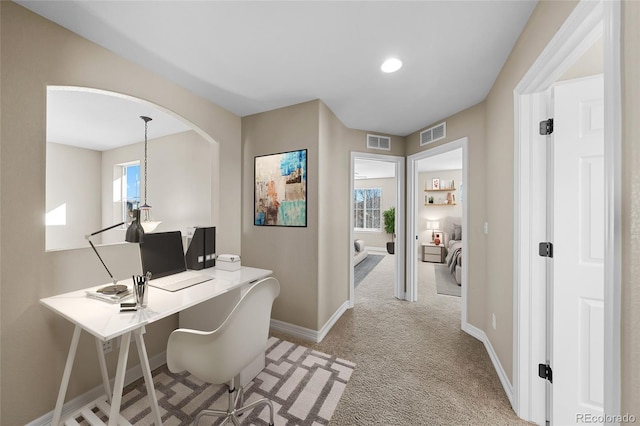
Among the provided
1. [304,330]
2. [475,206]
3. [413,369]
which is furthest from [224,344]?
[475,206]

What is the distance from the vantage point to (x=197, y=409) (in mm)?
1596

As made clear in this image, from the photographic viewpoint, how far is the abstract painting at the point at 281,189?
2559mm

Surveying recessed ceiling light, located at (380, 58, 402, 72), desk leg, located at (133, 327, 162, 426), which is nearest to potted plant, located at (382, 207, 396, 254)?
Result: recessed ceiling light, located at (380, 58, 402, 72)

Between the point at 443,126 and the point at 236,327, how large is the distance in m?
3.12

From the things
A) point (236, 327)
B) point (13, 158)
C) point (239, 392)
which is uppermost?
point (13, 158)

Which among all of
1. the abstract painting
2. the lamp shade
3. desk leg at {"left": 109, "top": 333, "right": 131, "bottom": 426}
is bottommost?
desk leg at {"left": 109, "top": 333, "right": 131, "bottom": 426}

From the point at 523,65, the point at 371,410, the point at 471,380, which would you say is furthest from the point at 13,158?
the point at 471,380

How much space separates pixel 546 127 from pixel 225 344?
7.46 feet

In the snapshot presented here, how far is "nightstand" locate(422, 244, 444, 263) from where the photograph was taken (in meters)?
6.28

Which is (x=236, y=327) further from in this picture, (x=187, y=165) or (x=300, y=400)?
(x=187, y=165)

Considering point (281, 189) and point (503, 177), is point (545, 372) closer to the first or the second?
point (503, 177)

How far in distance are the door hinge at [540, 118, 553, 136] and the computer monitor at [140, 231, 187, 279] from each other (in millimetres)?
2773

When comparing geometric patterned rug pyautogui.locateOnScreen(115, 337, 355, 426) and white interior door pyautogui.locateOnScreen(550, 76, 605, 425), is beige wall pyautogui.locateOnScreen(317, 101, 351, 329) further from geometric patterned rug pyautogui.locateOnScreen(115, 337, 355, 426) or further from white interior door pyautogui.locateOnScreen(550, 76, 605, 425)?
white interior door pyautogui.locateOnScreen(550, 76, 605, 425)

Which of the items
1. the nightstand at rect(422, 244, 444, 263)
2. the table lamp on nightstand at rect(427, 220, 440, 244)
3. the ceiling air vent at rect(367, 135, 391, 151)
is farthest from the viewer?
the table lamp on nightstand at rect(427, 220, 440, 244)
